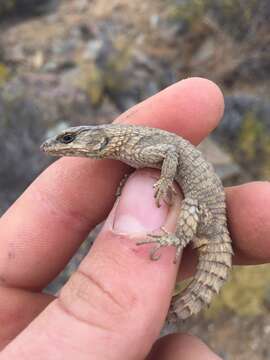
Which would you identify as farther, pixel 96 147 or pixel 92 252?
pixel 96 147

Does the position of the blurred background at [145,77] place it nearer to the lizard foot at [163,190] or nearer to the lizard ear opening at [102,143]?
the lizard ear opening at [102,143]

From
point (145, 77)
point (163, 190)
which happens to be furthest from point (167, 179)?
point (145, 77)

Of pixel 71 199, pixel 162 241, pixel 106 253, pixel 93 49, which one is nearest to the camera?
pixel 106 253

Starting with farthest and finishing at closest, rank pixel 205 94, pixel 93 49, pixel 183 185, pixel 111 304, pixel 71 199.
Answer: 1. pixel 93 49
2. pixel 71 199
3. pixel 205 94
4. pixel 183 185
5. pixel 111 304

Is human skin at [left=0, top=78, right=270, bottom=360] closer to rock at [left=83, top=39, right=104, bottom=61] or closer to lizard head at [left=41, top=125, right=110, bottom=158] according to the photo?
lizard head at [left=41, top=125, right=110, bottom=158]

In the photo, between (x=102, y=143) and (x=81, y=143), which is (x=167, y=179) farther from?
(x=81, y=143)

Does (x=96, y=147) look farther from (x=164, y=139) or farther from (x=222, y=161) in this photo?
(x=222, y=161)

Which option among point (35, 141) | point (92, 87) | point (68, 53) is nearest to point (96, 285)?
point (35, 141)
